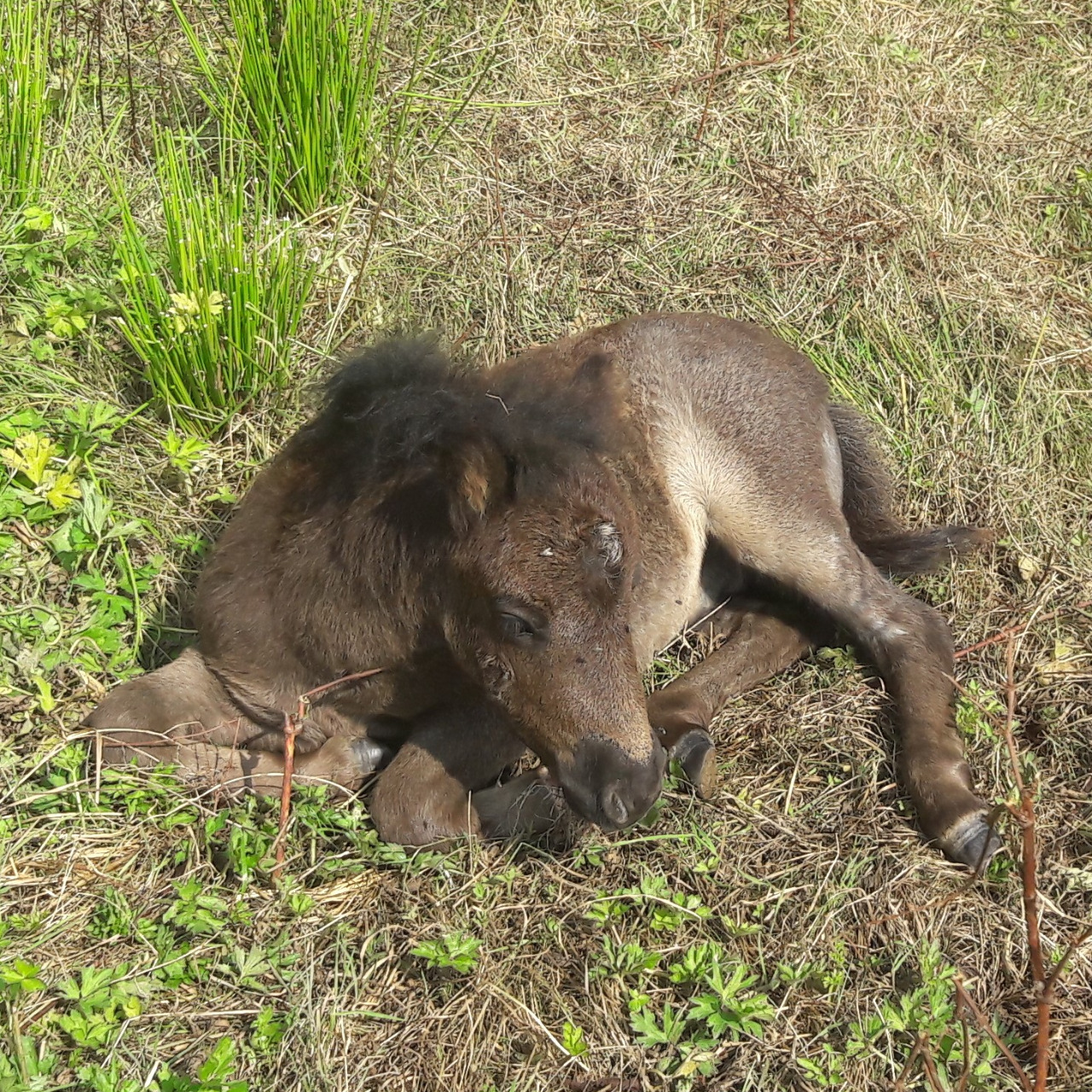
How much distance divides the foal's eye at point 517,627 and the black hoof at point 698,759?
843 millimetres

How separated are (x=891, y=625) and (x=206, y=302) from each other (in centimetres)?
268

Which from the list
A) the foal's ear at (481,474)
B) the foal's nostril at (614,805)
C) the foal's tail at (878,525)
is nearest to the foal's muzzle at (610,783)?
the foal's nostril at (614,805)

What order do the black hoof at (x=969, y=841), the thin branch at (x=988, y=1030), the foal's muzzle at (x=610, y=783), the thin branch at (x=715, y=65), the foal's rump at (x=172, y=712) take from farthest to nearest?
the thin branch at (x=715, y=65)
the foal's rump at (x=172, y=712)
the black hoof at (x=969, y=841)
the foal's muzzle at (x=610, y=783)
the thin branch at (x=988, y=1030)

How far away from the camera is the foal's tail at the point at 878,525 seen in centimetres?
424

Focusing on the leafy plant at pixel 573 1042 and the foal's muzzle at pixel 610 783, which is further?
the foal's muzzle at pixel 610 783

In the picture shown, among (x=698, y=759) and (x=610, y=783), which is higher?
(x=610, y=783)

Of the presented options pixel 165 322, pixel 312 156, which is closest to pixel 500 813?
pixel 165 322

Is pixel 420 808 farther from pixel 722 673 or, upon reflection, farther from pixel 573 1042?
pixel 722 673

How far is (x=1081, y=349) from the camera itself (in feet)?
16.5

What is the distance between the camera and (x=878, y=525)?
173 inches

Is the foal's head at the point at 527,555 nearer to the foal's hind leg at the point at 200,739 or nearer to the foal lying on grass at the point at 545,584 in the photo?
the foal lying on grass at the point at 545,584

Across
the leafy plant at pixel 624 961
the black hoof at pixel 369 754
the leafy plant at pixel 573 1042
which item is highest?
the black hoof at pixel 369 754

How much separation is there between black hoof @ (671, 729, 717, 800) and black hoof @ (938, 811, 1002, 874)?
0.71 m

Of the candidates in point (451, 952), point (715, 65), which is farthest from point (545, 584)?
point (715, 65)
